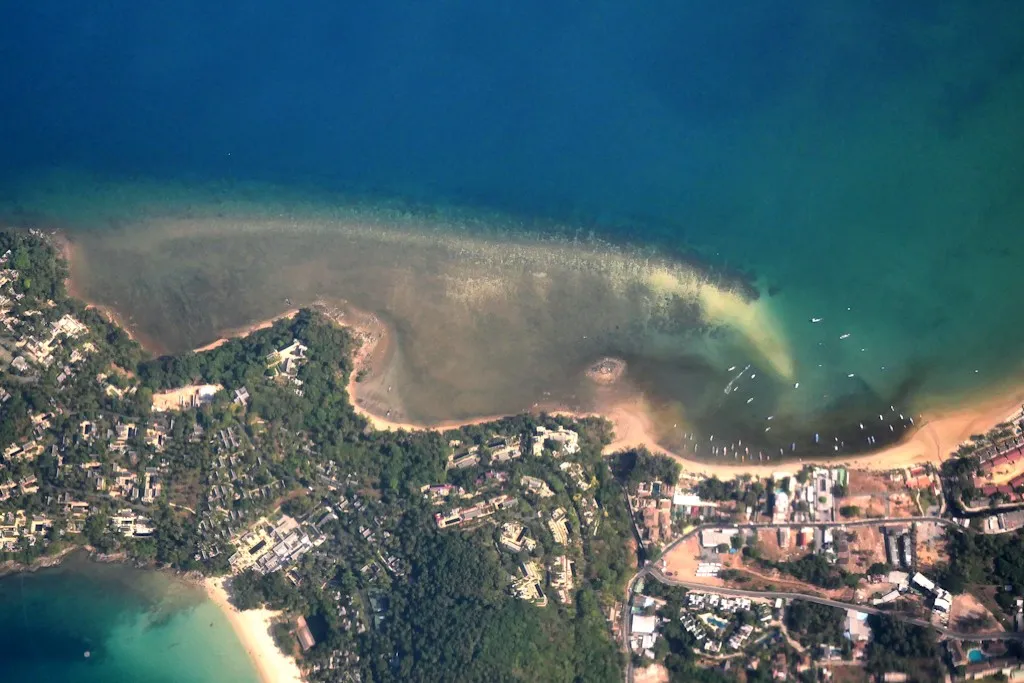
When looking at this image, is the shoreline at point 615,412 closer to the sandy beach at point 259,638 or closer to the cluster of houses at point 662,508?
the cluster of houses at point 662,508

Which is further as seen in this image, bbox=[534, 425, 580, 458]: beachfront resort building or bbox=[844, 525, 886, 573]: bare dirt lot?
bbox=[534, 425, 580, 458]: beachfront resort building

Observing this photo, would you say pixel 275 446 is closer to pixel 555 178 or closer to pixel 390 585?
pixel 390 585

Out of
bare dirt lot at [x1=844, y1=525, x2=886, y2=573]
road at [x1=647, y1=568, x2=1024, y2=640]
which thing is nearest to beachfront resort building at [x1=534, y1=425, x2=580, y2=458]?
road at [x1=647, y1=568, x2=1024, y2=640]

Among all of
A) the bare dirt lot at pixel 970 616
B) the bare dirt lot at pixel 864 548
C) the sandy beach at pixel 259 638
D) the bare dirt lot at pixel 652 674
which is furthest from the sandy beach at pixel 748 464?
the sandy beach at pixel 259 638

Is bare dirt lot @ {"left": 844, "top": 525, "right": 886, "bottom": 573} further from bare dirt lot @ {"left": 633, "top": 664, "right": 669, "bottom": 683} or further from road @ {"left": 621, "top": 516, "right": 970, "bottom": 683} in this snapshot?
bare dirt lot @ {"left": 633, "top": 664, "right": 669, "bottom": 683}

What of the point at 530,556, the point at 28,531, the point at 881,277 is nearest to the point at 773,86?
the point at 881,277

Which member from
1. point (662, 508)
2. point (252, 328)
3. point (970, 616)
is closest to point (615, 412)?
point (662, 508)

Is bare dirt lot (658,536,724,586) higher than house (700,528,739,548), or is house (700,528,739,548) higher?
house (700,528,739,548)
